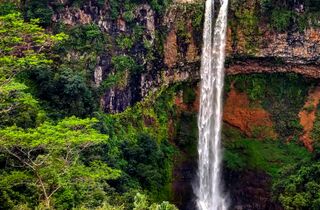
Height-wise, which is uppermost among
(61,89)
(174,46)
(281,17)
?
(281,17)

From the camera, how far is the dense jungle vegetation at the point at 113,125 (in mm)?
14766

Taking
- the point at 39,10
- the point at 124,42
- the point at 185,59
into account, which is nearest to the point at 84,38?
the point at 124,42

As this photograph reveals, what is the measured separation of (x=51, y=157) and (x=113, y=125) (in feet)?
38.4

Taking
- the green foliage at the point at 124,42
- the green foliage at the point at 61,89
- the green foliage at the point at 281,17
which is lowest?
the green foliage at the point at 61,89

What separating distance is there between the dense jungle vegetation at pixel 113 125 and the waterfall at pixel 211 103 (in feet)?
2.01

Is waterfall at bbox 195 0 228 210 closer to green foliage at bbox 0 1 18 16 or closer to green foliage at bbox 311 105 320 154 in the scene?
green foliage at bbox 311 105 320 154

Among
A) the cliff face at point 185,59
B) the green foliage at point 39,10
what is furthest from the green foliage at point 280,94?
the green foliage at point 39,10

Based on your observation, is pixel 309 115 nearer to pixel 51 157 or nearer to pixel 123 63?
pixel 123 63

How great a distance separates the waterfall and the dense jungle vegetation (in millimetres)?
613

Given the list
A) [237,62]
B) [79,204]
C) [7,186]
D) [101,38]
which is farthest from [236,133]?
[7,186]

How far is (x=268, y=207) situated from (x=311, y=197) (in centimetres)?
588

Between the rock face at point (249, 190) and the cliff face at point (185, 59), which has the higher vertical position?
the cliff face at point (185, 59)

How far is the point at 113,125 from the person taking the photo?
26.6 metres

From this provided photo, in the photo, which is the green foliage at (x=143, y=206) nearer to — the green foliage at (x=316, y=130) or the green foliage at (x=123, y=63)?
the green foliage at (x=123, y=63)
